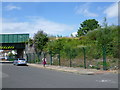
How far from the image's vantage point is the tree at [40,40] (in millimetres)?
54341

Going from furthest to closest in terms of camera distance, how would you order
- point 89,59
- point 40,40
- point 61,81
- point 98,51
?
point 40,40
point 89,59
point 98,51
point 61,81

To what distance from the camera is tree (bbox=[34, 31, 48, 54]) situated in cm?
5434

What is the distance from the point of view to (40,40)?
179ft

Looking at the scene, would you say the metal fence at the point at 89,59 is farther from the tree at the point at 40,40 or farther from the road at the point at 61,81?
the tree at the point at 40,40

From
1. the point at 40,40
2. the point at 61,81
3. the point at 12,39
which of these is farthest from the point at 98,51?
the point at 12,39

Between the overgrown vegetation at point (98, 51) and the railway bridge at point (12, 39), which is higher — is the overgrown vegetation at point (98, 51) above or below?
below

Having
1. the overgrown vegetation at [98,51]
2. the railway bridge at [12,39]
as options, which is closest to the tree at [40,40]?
the overgrown vegetation at [98,51]

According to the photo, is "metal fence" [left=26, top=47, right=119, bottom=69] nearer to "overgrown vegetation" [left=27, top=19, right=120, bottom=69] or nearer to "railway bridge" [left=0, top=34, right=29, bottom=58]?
"overgrown vegetation" [left=27, top=19, right=120, bottom=69]

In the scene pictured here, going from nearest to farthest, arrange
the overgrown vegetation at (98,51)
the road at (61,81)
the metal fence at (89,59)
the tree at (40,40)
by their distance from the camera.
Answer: the road at (61,81) < the metal fence at (89,59) < the overgrown vegetation at (98,51) < the tree at (40,40)

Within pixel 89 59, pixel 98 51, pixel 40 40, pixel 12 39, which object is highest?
pixel 12 39

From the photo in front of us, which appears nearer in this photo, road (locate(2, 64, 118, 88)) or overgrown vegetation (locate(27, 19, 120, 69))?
road (locate(2, 64, 118, 88))

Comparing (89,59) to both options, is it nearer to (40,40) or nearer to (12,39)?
(40,40)

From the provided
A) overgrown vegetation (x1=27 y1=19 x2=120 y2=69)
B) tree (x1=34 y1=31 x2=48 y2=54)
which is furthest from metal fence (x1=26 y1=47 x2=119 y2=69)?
tree (x1=34 y1=31 x2=48 y2=54)

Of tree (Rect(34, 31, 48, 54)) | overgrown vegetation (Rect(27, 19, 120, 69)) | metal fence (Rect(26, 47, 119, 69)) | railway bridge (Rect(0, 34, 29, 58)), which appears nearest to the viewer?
metal fence (Rect(26, 47, 119, 69))
